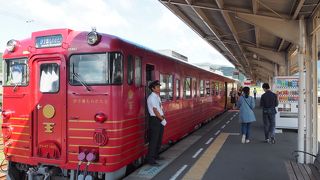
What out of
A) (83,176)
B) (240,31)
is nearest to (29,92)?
(83,176)

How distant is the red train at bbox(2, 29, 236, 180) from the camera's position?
6402 millimetres

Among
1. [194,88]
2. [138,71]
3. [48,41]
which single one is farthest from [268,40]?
[48,41]

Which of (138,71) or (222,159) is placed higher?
(138,71)

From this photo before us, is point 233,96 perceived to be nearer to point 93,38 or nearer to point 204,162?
point 204,162

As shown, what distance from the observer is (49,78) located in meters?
6.88

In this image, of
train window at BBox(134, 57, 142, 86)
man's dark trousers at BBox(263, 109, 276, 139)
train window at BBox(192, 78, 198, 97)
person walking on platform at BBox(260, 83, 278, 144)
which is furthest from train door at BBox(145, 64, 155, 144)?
train window at BBox(192, 78, 198, 97)

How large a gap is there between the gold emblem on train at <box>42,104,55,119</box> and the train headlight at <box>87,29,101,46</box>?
1371 mm

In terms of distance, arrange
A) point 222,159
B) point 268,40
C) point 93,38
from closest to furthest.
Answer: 1. point 93,38
2. point 222,159
3. point 268,40

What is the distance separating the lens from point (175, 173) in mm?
7535

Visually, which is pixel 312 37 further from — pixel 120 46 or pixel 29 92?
pixel 29 92

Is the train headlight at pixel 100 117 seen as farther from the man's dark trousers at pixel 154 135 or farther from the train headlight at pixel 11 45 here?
the train headlight at pixel 11 45

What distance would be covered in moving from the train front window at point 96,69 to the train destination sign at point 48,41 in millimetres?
434

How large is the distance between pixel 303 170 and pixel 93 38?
499 cm

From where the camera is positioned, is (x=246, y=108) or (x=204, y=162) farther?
(x=246, y=108)
